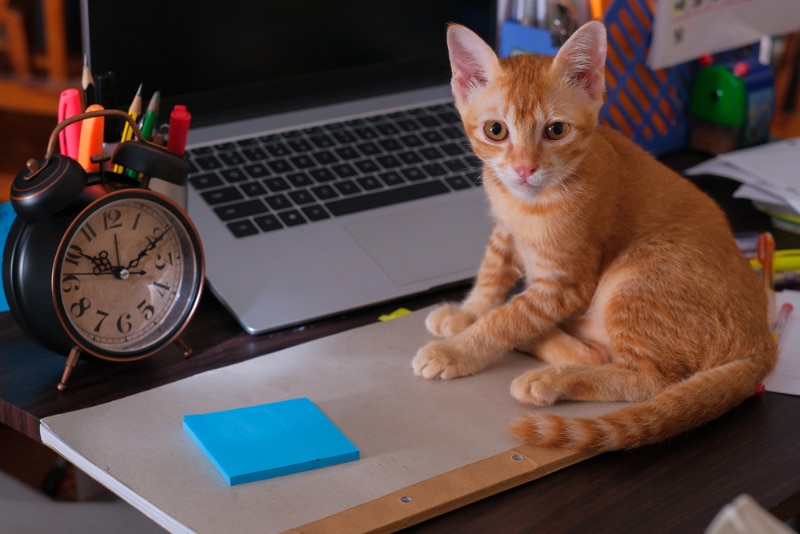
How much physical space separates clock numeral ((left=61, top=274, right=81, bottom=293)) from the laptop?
7.1 inches

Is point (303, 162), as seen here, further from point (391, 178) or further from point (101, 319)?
point (101, 319)

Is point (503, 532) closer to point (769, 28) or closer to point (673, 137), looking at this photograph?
point (673, 137)

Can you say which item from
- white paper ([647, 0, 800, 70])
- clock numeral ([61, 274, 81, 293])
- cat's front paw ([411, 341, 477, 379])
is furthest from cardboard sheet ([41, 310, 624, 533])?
white paper ([647, 0, 800, 70])

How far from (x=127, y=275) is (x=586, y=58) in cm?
48

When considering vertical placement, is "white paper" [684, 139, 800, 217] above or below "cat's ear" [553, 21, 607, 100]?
below

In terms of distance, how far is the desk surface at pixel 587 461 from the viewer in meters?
0.76

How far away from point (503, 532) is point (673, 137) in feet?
2.97

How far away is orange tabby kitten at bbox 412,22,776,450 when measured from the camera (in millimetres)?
909

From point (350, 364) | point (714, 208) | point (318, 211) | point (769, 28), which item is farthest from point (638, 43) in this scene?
point (350, 364)

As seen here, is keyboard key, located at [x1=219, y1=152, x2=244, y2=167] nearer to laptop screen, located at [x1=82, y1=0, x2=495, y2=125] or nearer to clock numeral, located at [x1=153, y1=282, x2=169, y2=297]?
laptop screen, located at [x1=82, y1=0, x2=495, y2=125]

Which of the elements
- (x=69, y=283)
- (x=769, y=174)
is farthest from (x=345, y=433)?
(x=769, y=174)

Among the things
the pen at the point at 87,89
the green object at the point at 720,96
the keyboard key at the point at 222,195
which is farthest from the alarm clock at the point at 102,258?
the green object at the point at 720,96

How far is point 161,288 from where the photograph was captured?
3.10 ft

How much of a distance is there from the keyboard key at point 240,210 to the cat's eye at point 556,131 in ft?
1.25
